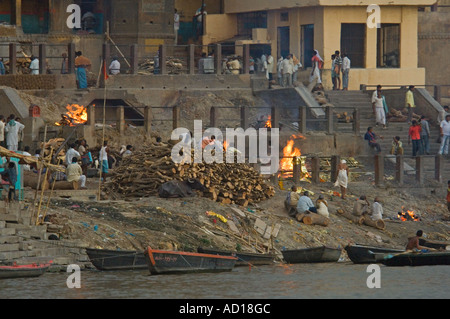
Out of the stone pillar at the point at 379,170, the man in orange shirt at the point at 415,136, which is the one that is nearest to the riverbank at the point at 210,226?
the stone pillar at the point at 379,170

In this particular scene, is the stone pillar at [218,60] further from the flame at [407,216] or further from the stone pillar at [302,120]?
the flame at [407,216]

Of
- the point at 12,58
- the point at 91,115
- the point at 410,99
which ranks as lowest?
the point at 91,115

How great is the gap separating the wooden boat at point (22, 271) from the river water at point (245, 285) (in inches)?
5.8

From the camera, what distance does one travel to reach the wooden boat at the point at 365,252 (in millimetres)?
36031

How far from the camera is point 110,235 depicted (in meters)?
34.6

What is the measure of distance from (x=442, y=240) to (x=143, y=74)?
12.8 m

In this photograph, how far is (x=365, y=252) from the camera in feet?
118

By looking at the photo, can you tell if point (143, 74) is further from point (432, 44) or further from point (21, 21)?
point (432, 44)

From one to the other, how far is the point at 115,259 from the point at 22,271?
2.47 m

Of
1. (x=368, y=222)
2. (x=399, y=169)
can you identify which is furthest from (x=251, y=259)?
(x=399, y=169)

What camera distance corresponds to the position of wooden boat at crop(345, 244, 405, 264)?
118 ft

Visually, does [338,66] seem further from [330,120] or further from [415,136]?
[415,136]
